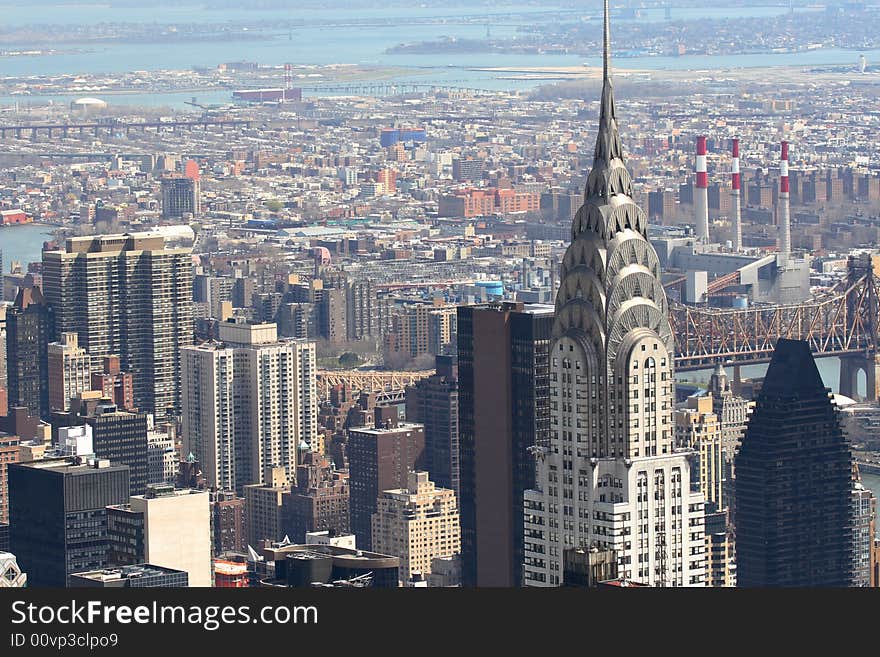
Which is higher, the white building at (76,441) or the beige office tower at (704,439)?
the beige office tower at (704,439)

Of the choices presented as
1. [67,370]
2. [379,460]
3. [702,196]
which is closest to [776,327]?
[67,370]

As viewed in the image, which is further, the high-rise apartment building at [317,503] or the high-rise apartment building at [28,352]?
the high-rise apartment building at [28,352]

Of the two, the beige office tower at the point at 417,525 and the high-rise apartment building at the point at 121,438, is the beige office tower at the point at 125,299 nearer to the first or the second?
the high-rise apartment building at the point at 121,438

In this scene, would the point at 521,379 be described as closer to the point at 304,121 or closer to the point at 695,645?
the point at 695,645

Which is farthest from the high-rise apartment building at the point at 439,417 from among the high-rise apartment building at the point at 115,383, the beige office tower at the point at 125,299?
the beige office tower at the point at 125,299

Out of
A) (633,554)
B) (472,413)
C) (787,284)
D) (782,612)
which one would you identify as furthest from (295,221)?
(782,612)

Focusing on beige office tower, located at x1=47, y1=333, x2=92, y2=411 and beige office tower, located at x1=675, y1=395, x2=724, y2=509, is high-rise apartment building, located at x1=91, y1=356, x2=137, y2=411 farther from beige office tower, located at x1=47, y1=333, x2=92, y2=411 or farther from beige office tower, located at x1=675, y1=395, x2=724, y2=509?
beige office tower, located at x1=675, y1=395, x2=724, y2=509
